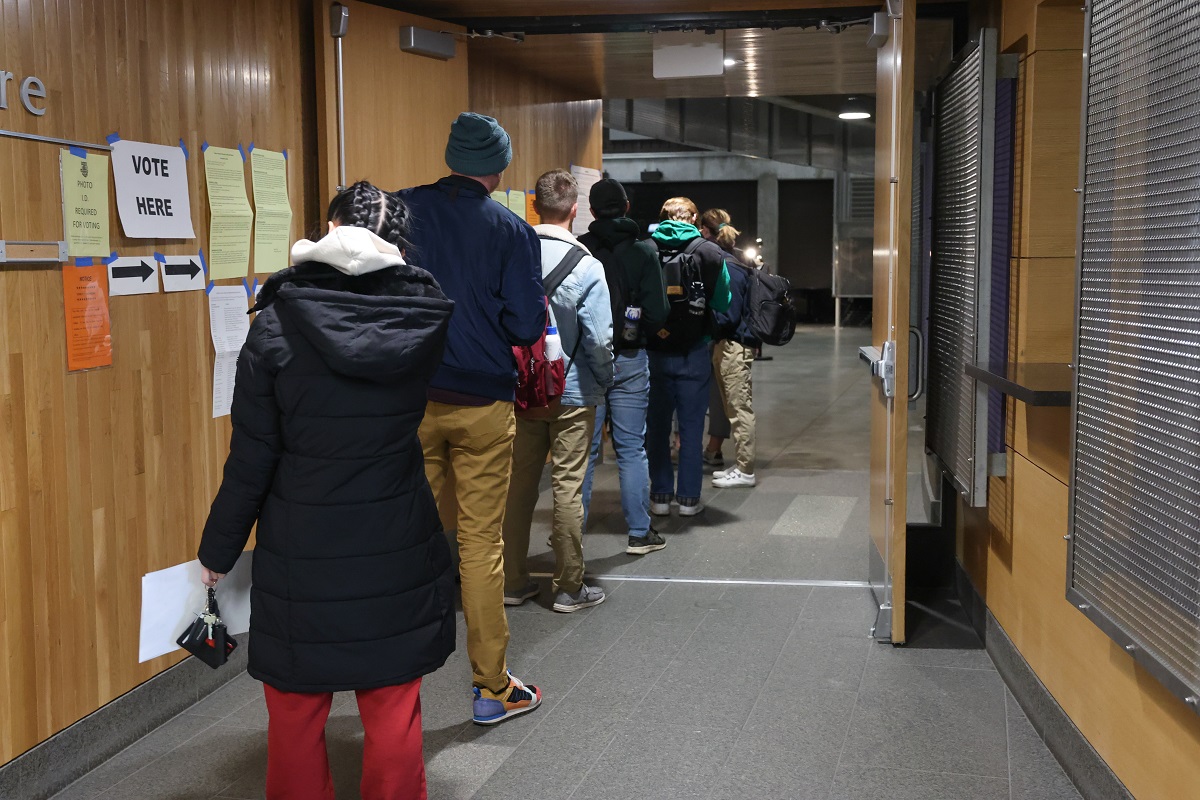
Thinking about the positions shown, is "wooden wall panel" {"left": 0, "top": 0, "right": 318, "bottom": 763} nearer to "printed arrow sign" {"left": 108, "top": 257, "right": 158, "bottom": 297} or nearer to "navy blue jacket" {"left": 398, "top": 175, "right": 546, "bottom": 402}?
"printed arrow sign" {"left": 108, "top": 257, "right": 158, "bottom": 297}

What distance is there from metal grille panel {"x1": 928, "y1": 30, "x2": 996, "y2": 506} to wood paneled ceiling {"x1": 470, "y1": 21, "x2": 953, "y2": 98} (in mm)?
602

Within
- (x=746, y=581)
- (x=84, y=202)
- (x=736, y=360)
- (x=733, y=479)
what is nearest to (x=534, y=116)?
(x=736, y=360)

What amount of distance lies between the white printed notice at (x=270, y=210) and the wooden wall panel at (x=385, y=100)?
0.51 ft

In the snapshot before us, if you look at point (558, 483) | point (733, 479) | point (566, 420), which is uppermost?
point (566, 420)

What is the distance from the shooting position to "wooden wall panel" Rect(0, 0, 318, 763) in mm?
2643

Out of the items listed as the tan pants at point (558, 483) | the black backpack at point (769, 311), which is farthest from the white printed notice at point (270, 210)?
the black backpack at point (769, 311)

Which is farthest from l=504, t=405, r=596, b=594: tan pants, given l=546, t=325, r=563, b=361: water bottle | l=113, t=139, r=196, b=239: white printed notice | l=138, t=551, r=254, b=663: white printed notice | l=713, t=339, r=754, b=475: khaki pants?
l=713, t=339, r=754, b=475: khaki pants

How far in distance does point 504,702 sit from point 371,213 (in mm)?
1592

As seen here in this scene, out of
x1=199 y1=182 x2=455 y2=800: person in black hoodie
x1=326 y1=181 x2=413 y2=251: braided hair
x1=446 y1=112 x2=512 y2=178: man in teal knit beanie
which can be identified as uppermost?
x1=446 y1=112 x2=512 y2=178: man in teal knit beanie

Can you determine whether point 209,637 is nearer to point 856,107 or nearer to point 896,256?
point 896,256

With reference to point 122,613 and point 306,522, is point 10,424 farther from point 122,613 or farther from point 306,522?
point 306,522

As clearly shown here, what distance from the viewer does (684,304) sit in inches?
213

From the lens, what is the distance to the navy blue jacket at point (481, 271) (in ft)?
10.5

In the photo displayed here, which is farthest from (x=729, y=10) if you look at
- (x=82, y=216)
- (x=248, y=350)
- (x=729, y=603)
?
(x=248, y=350)
